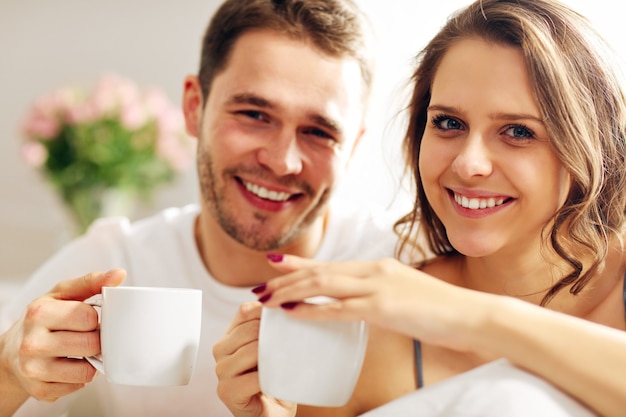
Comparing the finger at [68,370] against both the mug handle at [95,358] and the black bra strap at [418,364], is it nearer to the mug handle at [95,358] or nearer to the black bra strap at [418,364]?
the mug handle at [95,358]

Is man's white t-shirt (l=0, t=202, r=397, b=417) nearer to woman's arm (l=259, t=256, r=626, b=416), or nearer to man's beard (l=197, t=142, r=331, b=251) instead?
man's beard (l=197, t=142, r=331, b=251)

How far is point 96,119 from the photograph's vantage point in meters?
2.69

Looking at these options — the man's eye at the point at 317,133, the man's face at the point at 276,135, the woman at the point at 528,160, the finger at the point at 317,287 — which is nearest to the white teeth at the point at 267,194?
the man's face at the point at 276,135

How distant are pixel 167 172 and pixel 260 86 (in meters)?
1.27

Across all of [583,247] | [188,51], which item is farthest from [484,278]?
[188,51]

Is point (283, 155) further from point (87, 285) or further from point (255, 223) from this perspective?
point (87, 285)

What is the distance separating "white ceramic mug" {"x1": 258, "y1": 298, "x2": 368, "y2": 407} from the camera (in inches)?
34.9

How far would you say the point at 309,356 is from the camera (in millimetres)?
890

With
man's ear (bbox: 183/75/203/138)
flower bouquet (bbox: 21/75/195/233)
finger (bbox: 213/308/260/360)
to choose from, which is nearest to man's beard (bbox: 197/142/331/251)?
man's ear (bbox: 183/75/203/138)

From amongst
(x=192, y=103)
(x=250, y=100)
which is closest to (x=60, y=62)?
(x=192, y=103)

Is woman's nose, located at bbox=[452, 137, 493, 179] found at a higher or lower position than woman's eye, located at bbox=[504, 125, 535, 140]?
lower

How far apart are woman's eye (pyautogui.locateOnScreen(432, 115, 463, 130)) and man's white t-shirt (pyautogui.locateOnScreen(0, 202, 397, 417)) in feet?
1.66

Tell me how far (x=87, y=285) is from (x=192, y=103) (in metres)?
0.91

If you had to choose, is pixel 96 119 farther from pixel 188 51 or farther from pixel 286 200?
pixel 286 200
